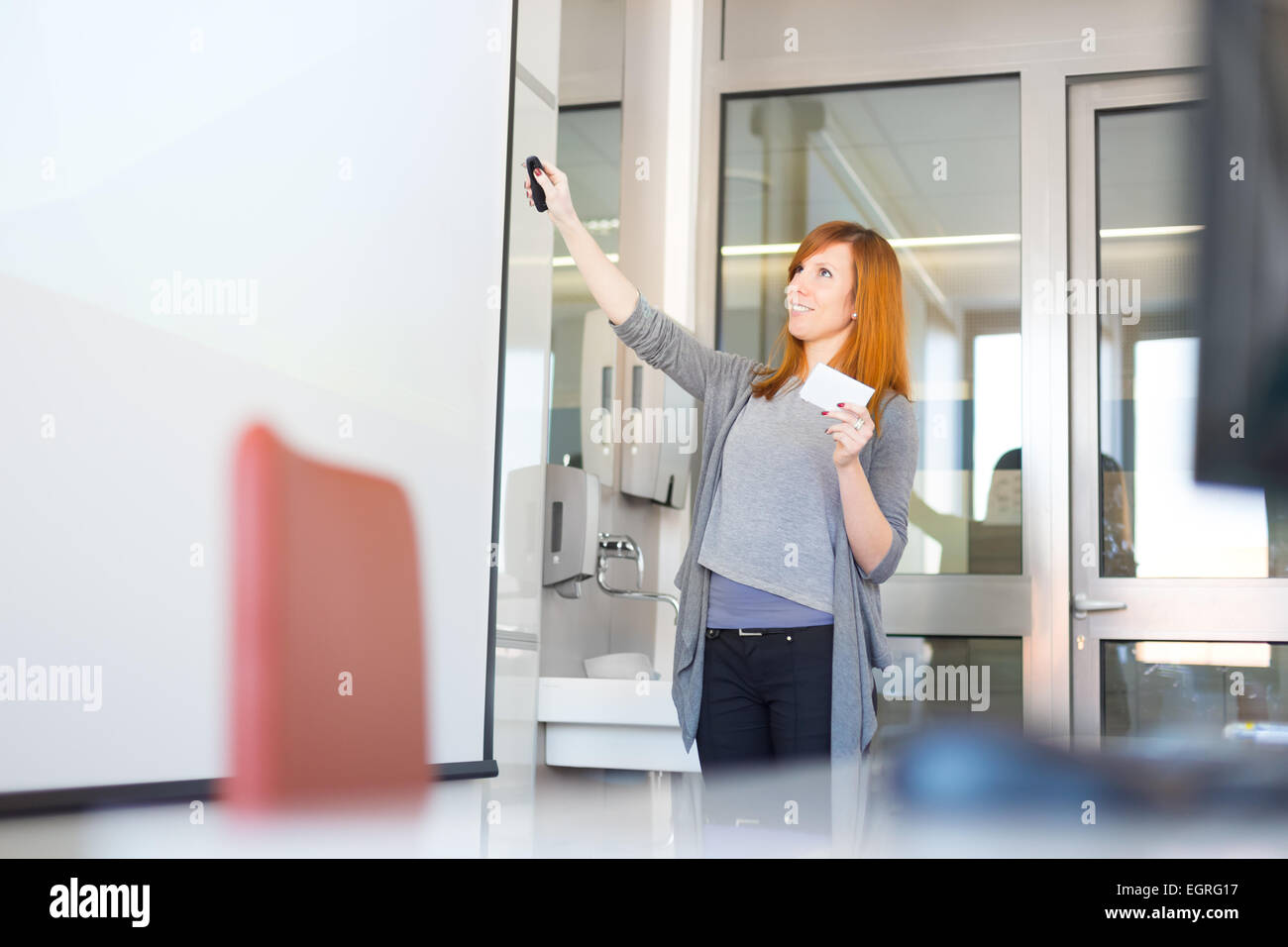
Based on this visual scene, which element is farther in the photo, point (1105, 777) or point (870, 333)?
point (870, 333)

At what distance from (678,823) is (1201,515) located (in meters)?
2.81

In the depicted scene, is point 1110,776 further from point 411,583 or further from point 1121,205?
point 1121,205

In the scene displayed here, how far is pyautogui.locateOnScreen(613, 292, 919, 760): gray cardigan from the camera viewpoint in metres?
Result: 1.57

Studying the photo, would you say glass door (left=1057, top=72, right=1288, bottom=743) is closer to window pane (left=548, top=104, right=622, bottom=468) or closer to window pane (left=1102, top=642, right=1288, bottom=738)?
window pane (left=1102, top=642, right=1288, bottom=738)

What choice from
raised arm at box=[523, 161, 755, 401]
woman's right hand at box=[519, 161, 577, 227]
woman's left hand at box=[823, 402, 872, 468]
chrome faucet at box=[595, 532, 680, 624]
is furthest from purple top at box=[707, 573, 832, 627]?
chrome faucet at box=[595, 532, 680, 624]

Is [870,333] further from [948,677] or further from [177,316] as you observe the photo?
[948,677]

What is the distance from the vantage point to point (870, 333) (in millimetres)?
1707

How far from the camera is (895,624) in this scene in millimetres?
3062

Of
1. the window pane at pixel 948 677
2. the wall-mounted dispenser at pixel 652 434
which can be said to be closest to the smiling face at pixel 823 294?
the wall-mounted dispenser at pixel 652 434

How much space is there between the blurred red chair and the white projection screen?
1.1 inches

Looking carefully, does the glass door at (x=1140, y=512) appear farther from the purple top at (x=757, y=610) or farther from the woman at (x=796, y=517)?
the purple top at (x=757, y=610)

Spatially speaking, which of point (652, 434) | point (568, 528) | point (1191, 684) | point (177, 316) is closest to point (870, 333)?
point (568, 528)

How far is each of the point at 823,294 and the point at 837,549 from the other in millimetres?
385

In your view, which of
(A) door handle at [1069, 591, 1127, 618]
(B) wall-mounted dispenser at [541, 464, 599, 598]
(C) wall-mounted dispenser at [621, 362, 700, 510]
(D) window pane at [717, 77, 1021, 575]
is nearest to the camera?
(B) wall-mounted dispenser at [541, 464, 599, 598]
